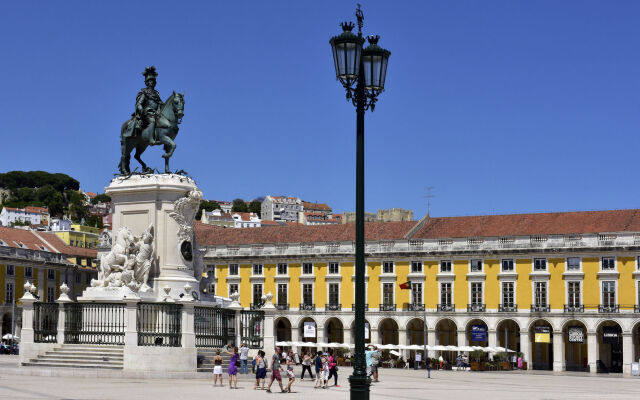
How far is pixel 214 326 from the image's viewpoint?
101ft

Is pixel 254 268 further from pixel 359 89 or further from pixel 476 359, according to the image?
pixel 359 89

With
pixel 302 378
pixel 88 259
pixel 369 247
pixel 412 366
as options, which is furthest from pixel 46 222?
pixel 302 378

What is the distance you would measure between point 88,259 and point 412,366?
3987 centimetres

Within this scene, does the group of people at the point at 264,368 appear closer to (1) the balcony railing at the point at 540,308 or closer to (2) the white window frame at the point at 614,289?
(2) the white window frame at the point at 614,289

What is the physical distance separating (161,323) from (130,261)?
217 centimetres

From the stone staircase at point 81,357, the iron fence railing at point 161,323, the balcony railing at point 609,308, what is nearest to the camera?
the iron fence railing at point 161,323

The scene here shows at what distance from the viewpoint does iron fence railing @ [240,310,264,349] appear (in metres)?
32.2

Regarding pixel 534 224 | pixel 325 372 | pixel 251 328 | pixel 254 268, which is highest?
pixel 534 224

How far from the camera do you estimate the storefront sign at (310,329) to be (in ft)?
254

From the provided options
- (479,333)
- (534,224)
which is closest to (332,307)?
(479,333)

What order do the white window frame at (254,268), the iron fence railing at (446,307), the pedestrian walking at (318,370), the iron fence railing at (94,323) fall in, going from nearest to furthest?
1. the iron fence railing at (94,323)
2. the pedestrian walking at (318,370)
3. the iron fence railing at (446,307)
4. the white window frame at (254,268)

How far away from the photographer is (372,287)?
7738 cm

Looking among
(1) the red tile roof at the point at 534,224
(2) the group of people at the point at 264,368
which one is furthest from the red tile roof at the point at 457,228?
(2) the group of people at the point at 264,368

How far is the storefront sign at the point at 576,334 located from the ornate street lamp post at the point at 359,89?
56990mm
